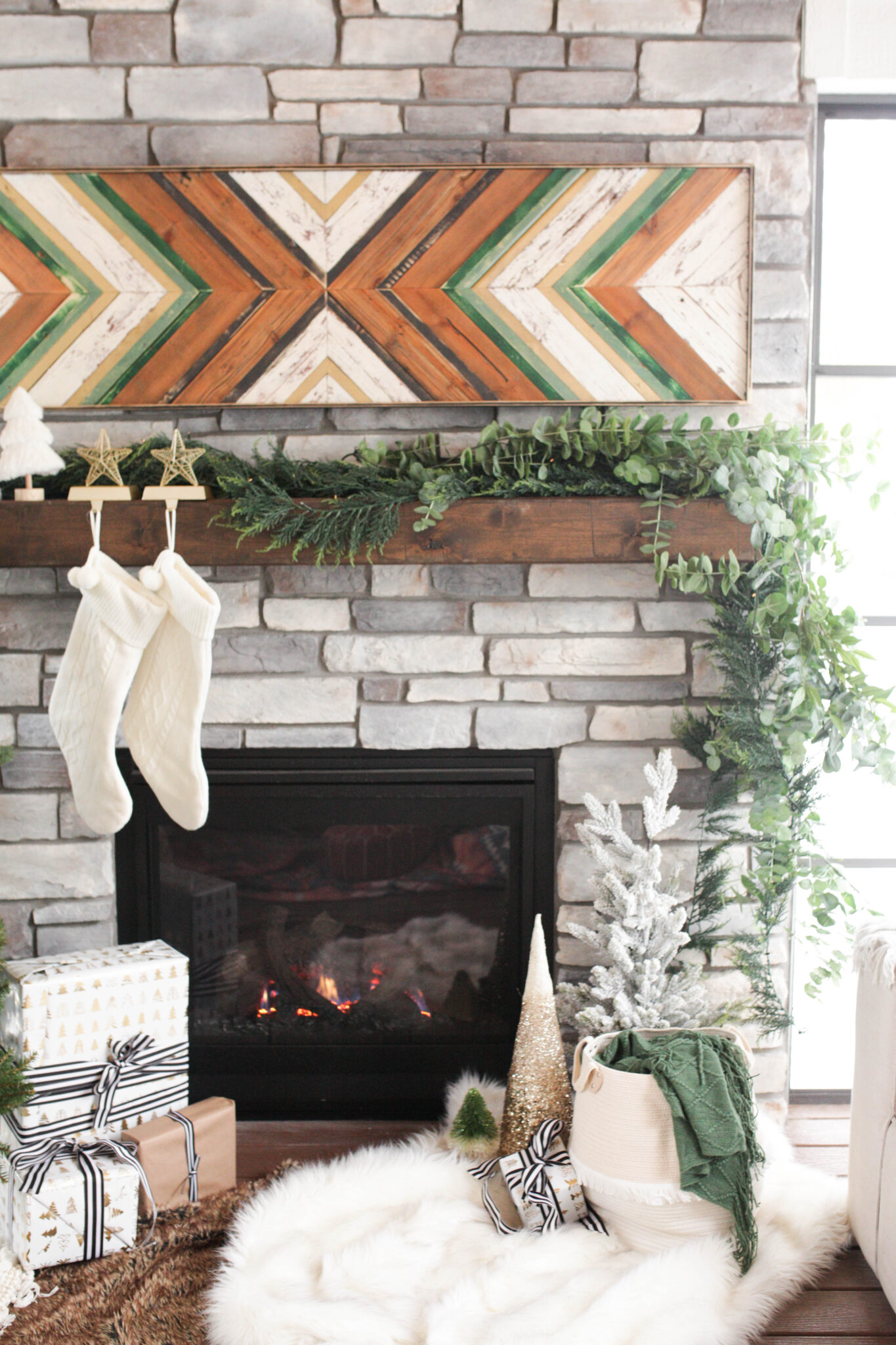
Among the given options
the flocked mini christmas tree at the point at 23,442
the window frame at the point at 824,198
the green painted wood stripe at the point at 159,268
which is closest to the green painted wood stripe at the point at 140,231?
the green painted wood stripe at the point at 159,268

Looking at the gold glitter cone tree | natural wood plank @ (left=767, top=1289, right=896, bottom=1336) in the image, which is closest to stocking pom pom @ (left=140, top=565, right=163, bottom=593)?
the gold glitter cone tree

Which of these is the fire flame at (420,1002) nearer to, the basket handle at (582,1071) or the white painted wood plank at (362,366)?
the basket handle at (582,1071)

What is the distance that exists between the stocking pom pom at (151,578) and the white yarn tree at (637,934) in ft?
3.04

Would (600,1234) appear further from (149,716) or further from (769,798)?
(149,716)

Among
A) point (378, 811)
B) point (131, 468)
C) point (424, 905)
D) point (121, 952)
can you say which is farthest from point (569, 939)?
point (131, 468)

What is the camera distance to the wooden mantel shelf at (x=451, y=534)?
1.83 metres

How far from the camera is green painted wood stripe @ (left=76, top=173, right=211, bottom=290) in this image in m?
1.94

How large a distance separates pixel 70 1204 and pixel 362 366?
163 cm

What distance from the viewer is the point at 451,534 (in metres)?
1.84

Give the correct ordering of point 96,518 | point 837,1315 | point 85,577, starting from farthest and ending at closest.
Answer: point 96,518 → point 85,577 → point 837,1315

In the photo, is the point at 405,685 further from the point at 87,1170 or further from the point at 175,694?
the point at 87,1170

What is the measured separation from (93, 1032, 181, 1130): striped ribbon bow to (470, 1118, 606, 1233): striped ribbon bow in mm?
641

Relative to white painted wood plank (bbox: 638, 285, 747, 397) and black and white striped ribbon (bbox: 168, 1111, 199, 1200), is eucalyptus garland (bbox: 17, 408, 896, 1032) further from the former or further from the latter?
black and white striped ribbon (bbox: 168, 1111, 199, 1200)

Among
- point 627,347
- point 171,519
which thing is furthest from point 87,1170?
point 627,347
